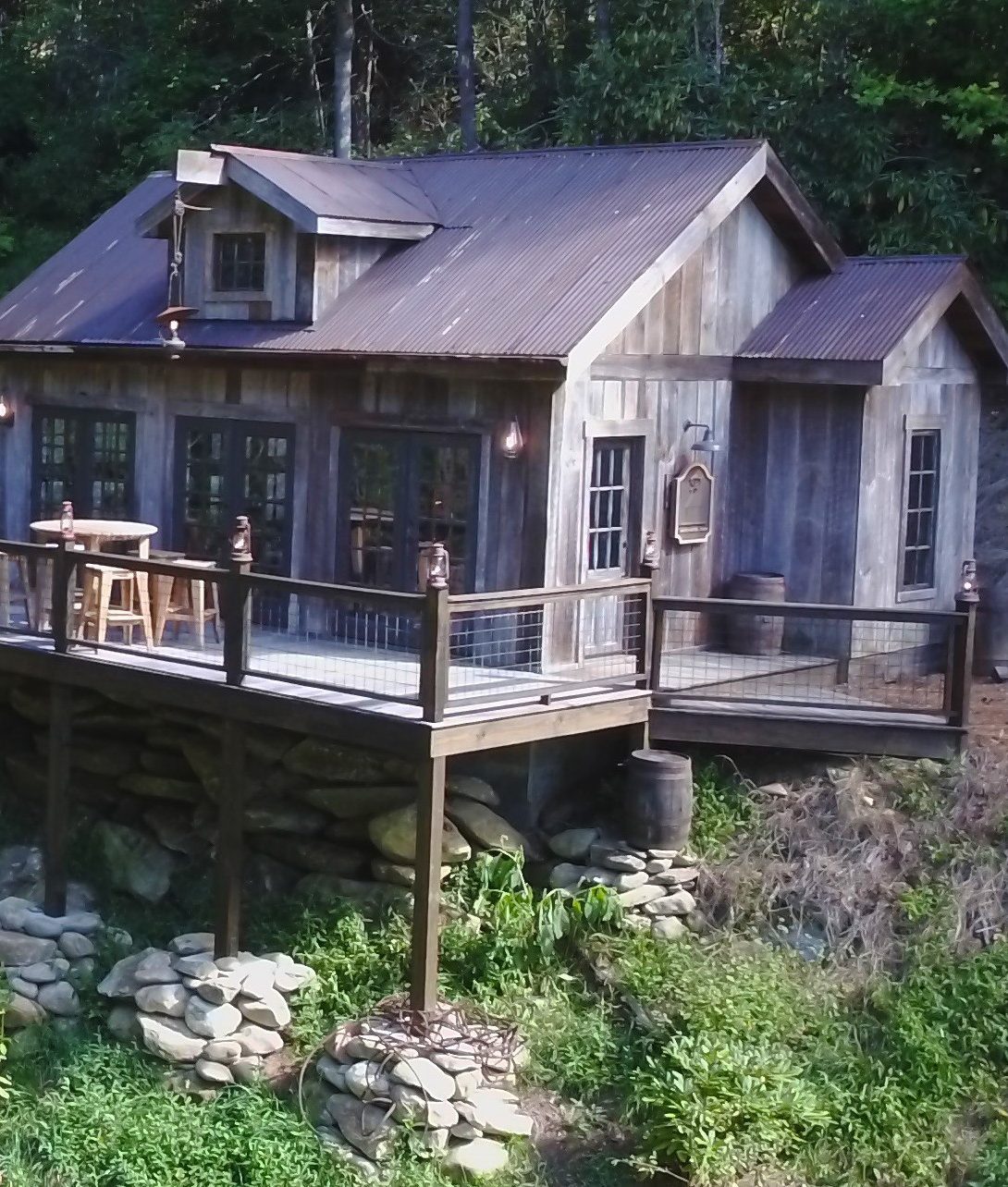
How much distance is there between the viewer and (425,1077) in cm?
1155

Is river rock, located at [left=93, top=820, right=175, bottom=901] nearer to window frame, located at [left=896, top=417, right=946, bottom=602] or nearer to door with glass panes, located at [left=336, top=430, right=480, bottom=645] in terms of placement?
door with glass panes, located at [left=336, top=430, right=480, bottom=645]

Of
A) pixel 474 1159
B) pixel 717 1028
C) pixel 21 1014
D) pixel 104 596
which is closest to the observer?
pixel 474 1159

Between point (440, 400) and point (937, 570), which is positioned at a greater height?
point (440, 400)

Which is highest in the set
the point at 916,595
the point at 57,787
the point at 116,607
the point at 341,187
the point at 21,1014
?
the point at 341,187

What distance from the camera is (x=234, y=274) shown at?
Answer: 51.8ft

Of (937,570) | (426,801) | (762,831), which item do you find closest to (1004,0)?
(937,570)

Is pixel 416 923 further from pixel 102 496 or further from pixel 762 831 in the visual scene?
pixel 102 496

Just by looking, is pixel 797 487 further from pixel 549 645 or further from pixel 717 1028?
pixel 717 1028

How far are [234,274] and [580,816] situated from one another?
19.1ft

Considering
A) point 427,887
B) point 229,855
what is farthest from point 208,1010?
point 427,887

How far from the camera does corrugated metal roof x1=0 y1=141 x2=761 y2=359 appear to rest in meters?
13.8

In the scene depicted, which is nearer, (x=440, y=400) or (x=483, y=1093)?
(x=483, y=1093)

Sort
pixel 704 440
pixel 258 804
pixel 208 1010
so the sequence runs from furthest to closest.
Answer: pixel 704 440 → pixel 258 804 → pixel 208 1010

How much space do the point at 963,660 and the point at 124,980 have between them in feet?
21.8
